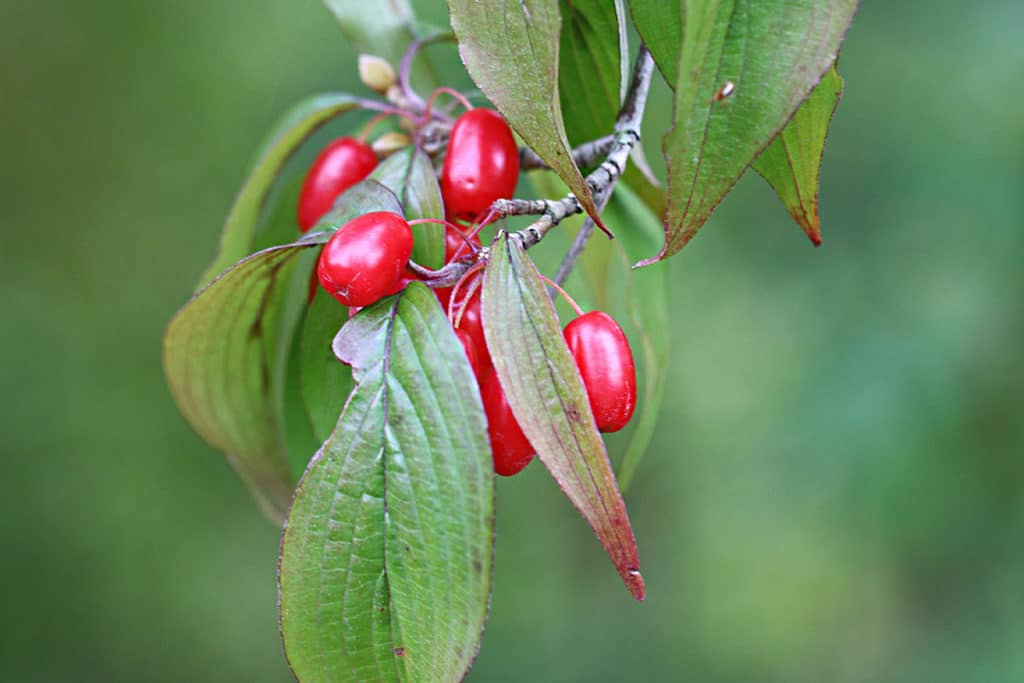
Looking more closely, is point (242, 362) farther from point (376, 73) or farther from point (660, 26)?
point (660, 26)

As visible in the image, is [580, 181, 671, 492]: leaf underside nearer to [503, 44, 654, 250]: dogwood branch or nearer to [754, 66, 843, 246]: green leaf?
[503, 44, 654, 250]: dogwood branch

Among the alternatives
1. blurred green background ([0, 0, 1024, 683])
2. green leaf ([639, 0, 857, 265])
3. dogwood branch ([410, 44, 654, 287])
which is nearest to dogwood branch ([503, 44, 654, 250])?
dogwood branch ([410, 44, 654, 287])

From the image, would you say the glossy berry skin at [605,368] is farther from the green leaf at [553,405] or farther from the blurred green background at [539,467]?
the blurred green background at [539,467]

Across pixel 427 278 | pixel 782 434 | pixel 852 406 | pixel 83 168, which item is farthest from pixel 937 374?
pixel 83 168

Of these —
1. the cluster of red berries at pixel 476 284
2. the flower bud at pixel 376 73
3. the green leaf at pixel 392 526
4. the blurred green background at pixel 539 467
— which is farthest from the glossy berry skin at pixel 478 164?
the blurred green background at pixel 539 467

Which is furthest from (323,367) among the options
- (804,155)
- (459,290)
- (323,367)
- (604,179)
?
(804,155)
